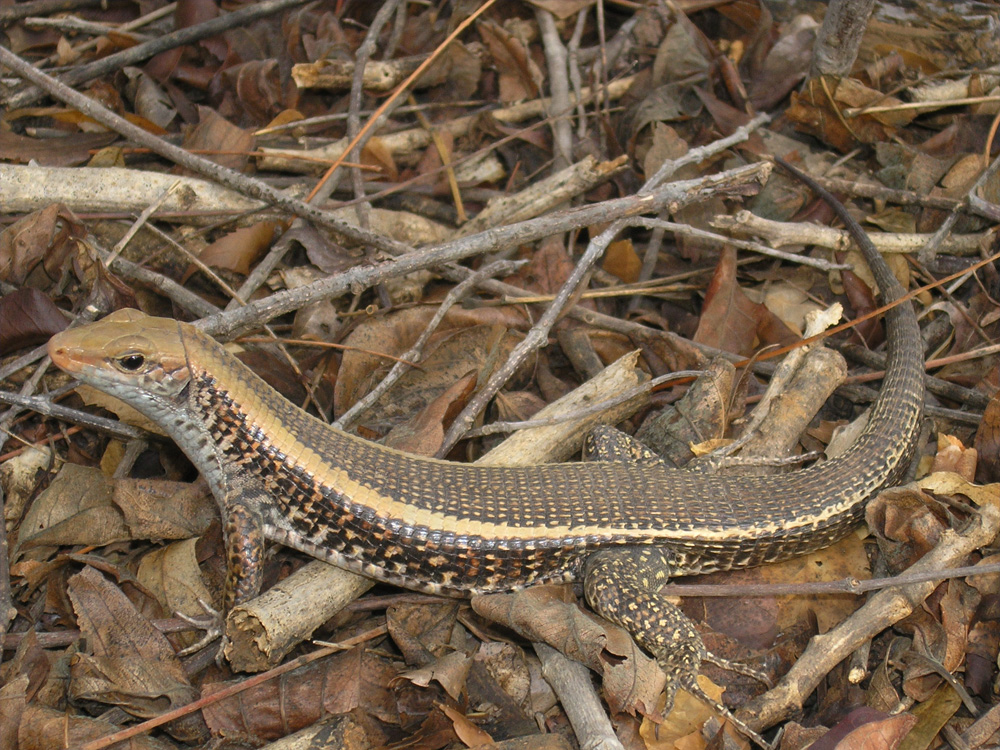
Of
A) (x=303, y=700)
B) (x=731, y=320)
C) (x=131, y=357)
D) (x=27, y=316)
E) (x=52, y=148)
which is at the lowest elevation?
(x=303, y=700)

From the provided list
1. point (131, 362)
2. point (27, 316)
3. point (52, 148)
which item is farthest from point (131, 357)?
point (52, 148)

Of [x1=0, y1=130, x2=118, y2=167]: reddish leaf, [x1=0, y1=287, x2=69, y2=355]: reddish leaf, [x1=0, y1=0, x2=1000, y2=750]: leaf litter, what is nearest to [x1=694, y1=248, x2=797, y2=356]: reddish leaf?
[x1=0, y1=0, x2=1000, y2=750]: leaf litter

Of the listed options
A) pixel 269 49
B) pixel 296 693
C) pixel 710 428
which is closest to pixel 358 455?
pixel 296 693

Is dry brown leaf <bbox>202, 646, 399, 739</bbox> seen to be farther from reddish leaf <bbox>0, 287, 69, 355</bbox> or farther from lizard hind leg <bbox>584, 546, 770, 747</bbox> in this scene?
reddish leaf <bbox>0, 287, 69, 355</bbox>

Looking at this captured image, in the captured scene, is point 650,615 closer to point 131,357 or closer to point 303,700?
point 303,700

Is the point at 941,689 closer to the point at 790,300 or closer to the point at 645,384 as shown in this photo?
the point at 645,384

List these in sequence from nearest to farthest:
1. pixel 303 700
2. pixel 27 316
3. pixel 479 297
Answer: pixel 303 700
pixel 27 316
pixel 479 297

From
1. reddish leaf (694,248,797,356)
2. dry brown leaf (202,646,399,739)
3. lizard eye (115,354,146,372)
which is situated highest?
lizard eye (115,354,146,372)
